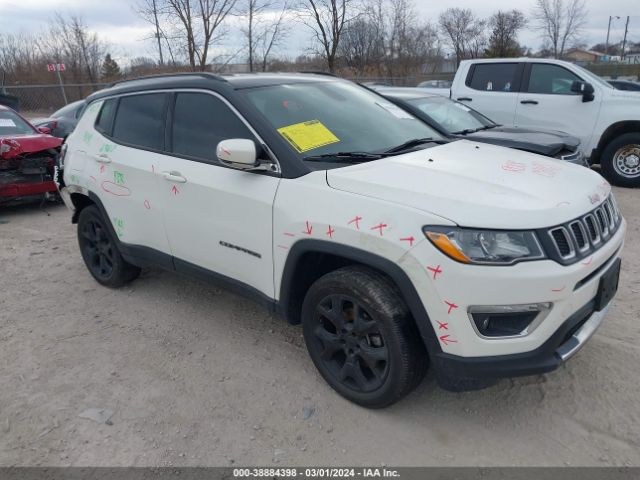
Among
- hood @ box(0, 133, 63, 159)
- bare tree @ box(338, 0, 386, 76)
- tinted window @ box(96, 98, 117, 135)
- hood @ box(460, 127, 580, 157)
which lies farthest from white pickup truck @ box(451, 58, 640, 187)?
bare tree @ box(338, 0, 386, 76)

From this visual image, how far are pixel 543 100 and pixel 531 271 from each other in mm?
6757

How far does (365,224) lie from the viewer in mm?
2486

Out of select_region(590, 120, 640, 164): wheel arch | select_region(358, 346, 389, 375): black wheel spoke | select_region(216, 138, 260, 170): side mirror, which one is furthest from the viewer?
select_region(590, 120, 640, 164): wheel arch

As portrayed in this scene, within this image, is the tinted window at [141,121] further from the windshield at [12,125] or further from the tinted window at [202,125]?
the windshield at [12,125]

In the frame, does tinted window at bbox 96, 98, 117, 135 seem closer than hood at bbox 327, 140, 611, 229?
No

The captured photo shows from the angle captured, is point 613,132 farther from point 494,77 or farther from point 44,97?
point 44,97

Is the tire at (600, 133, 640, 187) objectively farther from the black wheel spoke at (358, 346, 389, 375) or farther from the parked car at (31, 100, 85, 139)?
the parked car at (31, 100, 85, 139)

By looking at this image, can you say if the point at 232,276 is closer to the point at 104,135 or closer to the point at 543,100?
the point at 104,135

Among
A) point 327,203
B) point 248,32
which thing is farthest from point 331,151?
point 248,32

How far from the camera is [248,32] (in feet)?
65.8

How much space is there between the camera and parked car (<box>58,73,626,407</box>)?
2295 millimetres

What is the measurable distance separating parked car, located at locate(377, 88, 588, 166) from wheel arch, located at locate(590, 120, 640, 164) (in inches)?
55.2

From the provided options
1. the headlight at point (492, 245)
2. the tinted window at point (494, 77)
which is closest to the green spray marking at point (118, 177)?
the headlight at point (492, 245)

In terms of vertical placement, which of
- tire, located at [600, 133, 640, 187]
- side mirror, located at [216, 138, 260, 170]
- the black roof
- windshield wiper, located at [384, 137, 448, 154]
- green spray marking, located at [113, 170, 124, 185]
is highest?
the black roof
